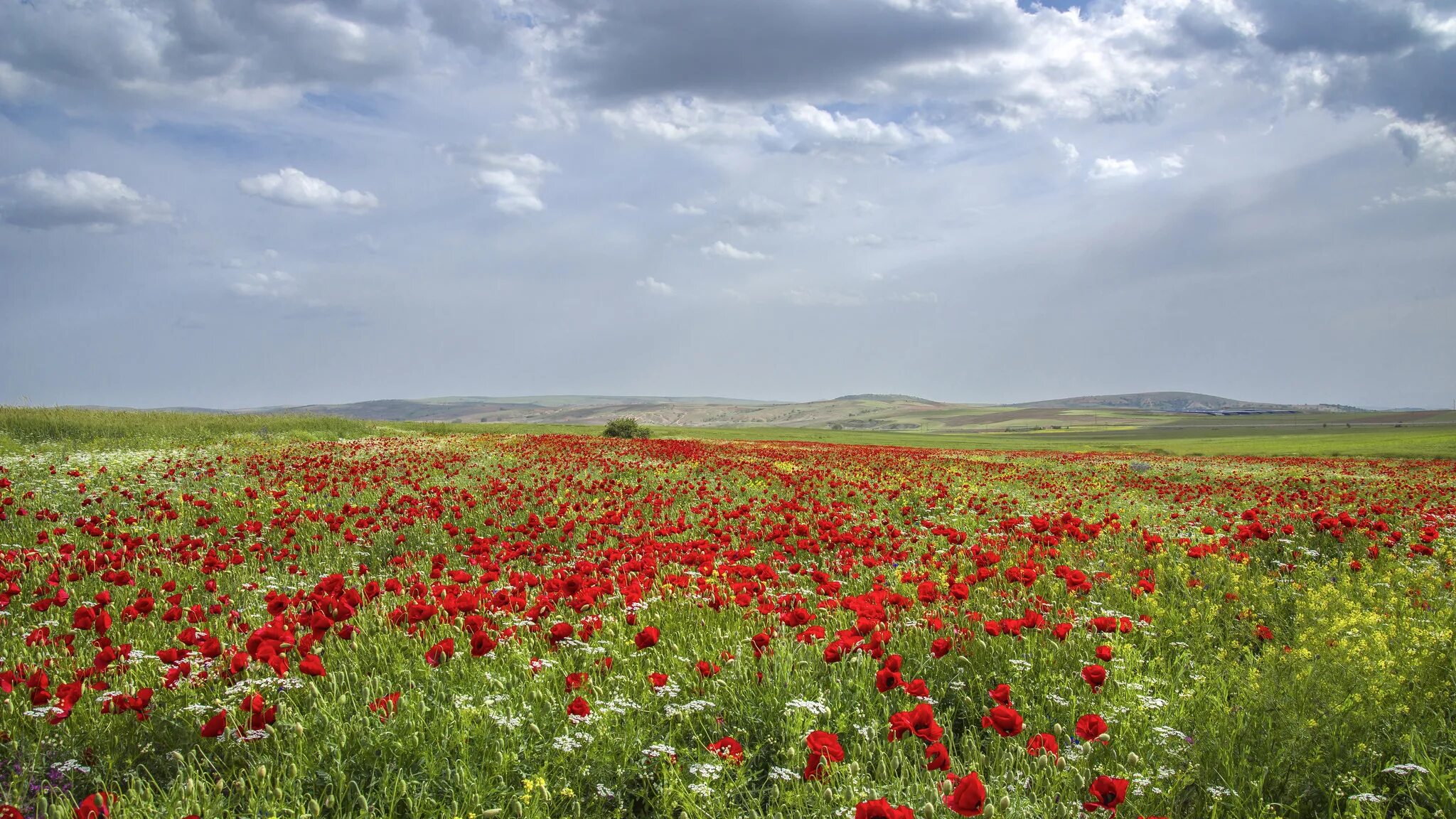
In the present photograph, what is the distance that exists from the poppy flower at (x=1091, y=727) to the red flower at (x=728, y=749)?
147cm

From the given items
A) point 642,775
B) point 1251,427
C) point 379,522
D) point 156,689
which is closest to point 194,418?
point 379,522

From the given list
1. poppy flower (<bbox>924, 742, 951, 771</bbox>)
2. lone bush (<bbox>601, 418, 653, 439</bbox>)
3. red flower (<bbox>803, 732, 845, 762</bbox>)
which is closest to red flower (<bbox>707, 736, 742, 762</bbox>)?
red flower (<bbox>803, 732, 845, 762</bbox>)

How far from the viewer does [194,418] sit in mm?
35656

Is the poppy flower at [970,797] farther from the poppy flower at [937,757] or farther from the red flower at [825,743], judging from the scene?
the red flower at [825,743]

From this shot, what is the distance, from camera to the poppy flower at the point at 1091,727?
3080 millimetres

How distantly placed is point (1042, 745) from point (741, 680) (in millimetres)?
1690

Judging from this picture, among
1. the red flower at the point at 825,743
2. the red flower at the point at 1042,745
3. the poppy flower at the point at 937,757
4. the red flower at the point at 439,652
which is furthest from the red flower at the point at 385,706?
the red flower at the point at 1042,745

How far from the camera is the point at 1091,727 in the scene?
314 cm

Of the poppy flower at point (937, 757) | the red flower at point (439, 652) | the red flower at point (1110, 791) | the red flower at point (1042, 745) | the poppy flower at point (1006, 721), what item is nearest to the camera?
the red flower at point (1110, 791)

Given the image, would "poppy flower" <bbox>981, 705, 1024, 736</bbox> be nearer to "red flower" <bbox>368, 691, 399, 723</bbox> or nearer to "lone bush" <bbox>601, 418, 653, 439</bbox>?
"red flower" <bbox>368, 691, 399, 723</bbox>

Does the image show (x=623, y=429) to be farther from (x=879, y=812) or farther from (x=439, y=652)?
(x=879, y=812)

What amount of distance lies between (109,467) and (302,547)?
1077 centimetres

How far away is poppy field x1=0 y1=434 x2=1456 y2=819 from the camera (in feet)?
11.1

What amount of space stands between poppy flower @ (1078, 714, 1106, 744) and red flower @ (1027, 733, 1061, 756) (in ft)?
0.42
